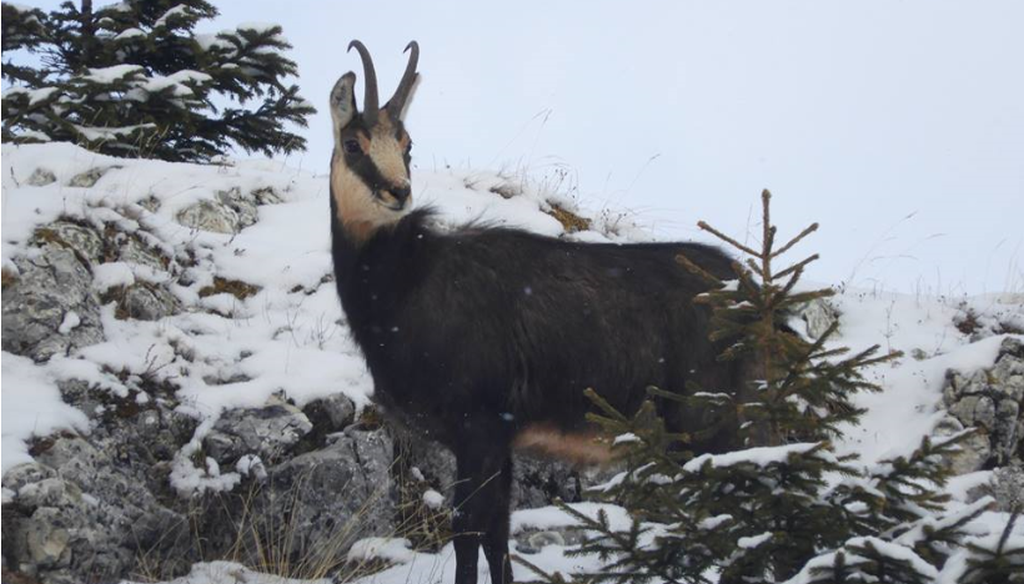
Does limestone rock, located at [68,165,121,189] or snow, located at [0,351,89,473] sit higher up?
limestone rock, located at [68,165,121,189]

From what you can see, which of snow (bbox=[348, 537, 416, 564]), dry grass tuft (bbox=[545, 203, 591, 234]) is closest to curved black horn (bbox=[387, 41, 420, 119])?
snow (bbox=[348, 537, 416, 564])

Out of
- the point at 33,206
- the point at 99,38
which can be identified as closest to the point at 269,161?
the point at 99,38

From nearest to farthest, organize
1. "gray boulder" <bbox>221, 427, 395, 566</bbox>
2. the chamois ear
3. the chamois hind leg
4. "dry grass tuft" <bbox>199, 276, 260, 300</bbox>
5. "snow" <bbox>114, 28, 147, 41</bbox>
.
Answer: the chamois hind leg
"gray boulder" <bbox>221, 427, 395, 566</bbox>
the chamois ear
"dry grass tuft" <bbox>199, 276, 260, 300</bbox>
"snow" <bbox>114, 28, 147, 41</bbox>

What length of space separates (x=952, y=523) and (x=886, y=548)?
0.81 feet

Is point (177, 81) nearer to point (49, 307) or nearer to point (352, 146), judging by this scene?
point (49, 307)

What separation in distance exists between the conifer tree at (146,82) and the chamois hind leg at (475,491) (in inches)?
276

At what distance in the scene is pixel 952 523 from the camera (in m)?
2.75

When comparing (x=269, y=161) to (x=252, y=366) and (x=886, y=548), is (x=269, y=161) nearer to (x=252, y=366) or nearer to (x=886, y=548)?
(x=252, y=366)

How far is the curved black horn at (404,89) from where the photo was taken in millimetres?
7223

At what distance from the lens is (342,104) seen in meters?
6.93

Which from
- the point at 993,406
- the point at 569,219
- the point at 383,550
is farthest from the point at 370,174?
the point at 569,219

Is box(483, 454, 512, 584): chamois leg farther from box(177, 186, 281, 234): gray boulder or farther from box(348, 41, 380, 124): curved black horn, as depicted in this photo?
box(177, 186, 281, 234): gray boulder

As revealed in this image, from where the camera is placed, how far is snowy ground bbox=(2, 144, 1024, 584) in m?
6.99

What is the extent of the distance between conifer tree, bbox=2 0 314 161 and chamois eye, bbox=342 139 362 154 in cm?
568
